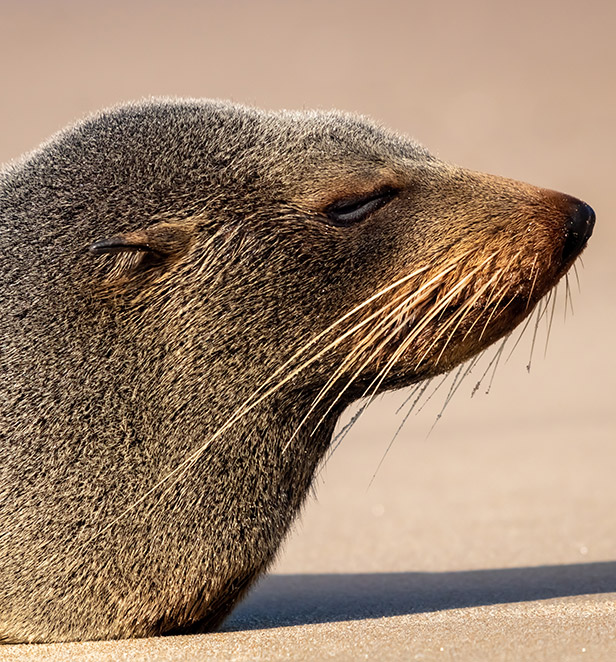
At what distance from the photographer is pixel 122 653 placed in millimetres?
3541

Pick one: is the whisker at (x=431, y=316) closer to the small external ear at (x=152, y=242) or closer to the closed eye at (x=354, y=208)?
the closed eye at (x=354, y=208)

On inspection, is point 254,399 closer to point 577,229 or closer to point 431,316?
point 431,316

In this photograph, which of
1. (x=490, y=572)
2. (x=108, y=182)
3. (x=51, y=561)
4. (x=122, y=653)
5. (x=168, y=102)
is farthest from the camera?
(x=490, y=572)

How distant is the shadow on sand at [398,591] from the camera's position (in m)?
4.43

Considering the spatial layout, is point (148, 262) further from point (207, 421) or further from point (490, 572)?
point (490, 572)

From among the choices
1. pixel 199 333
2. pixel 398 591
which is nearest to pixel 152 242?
pixel 199 333

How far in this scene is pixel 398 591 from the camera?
5074 millimetres

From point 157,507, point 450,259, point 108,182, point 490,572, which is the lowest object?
point 490,572

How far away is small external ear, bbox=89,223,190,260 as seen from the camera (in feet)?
12.8

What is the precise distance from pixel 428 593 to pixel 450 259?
181 cm

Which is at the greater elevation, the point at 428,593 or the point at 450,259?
the point at 450,259

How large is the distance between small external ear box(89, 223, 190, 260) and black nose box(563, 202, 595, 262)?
1447mm

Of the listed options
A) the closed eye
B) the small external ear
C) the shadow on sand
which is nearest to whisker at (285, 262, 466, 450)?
the closed eye

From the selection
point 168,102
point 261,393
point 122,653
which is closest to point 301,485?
point 261,393
